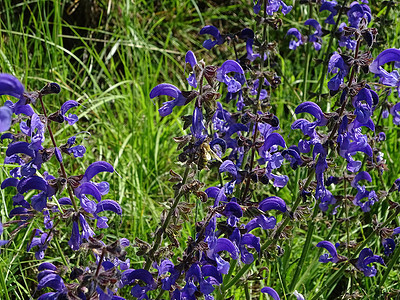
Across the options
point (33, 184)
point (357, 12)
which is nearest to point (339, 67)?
point (357, 12)

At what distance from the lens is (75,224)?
2.01 metres

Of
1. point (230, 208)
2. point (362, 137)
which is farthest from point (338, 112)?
point (230, 208)

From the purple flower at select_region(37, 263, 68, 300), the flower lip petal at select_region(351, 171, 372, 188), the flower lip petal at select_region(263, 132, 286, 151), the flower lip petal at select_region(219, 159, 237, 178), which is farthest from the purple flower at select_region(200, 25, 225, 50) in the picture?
the purple flower at select_region(37, 263, 68, 300)

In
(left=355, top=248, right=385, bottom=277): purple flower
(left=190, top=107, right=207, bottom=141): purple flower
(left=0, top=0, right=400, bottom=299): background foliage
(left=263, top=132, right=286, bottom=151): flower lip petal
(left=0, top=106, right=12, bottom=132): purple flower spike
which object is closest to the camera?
(left=0, top=106, right=12, bottom=132): purple flower spike

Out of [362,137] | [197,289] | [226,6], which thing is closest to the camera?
[197,289]

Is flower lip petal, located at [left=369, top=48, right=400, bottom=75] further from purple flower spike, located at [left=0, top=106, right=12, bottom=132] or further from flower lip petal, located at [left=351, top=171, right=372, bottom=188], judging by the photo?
purple flower spike, located at [left=0, top=106, right=12, bottom=132]

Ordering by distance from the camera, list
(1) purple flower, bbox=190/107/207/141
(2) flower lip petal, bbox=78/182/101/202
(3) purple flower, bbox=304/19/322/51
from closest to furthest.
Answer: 1. (1) purple flower, bbox=190/107/207/141
2. (2) flower lip petal, bbox=78/182/101/202
3. (3) purple flower, bbox=304/19/322/51

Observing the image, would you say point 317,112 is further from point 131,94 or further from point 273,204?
point 131,94

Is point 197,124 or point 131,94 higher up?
point 197,124

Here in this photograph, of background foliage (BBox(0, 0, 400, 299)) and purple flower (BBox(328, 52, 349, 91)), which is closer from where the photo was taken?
purple flower (BBox(328, 52, 349, 91))

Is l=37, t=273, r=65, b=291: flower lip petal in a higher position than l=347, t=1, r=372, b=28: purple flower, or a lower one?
lower

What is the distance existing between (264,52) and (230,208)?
1.03 metres

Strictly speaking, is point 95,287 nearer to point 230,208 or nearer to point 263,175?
point 230,208

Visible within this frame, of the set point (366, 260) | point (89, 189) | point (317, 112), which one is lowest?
point (366, 260)
